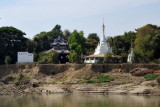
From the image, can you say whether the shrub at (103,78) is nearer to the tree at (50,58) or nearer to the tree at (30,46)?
the tree at (50,58)

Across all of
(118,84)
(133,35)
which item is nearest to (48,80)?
(118,84)

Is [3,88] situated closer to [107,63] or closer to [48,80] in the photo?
[48,80]

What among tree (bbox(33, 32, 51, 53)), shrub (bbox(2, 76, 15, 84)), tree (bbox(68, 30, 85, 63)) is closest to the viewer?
shrub (bbox(2, 76, 15, 84))

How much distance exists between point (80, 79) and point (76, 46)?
12.7m

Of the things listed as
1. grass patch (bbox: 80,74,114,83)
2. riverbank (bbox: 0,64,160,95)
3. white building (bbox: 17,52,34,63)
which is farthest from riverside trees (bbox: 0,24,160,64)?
grass patch (bbox: 80,74,114,83)

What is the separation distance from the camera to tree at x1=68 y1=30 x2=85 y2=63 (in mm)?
61281

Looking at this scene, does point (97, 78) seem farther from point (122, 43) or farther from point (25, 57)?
point (25, 57)

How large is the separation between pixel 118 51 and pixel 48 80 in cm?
1729

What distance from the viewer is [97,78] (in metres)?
55.2

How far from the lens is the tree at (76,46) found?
2413 inches

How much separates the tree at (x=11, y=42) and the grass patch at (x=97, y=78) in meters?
20.4

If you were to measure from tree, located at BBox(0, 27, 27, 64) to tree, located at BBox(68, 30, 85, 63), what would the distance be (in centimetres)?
1126

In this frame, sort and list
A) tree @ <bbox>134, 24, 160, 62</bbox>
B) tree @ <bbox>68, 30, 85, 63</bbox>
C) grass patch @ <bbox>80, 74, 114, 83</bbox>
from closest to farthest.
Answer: grass patch @ <bbox>80, 74, 114, 83</bbox>, tree @ <bbox>134, 24, 160, 62</bbox>, tree @ <bbox>68, 30, 85, 63</bbox>

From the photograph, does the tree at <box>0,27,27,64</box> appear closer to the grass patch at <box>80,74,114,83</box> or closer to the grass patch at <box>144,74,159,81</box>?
the grass patch at <box>80,74,114,83</box>
